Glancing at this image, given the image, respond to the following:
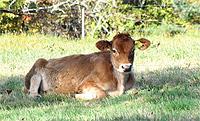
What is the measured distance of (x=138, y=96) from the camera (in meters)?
9.59

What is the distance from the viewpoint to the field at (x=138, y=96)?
7.88 m

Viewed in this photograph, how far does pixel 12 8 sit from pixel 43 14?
1.34 meters

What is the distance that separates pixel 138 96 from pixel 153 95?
0.27 m

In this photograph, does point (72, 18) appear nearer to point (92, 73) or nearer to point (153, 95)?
point (92, 73)

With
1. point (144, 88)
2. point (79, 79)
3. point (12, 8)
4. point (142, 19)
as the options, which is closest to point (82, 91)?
point (79, 79)

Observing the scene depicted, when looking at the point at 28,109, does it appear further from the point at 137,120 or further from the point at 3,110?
the point at 137,120

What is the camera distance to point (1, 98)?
10.2 m

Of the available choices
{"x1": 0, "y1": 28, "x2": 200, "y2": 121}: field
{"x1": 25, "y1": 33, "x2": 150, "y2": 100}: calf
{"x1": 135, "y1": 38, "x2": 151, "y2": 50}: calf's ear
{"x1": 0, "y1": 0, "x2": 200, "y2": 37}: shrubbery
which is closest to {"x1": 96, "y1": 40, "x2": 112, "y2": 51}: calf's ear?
{"x1": 25, "y1": 33, "x2": 150, "y2": 100}: calf

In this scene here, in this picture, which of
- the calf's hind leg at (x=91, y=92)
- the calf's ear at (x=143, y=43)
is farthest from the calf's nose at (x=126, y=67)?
the calf's ear at (x=143, y=43)

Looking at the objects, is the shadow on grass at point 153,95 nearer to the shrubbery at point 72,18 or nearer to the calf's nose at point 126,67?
the calf's nose at point 126,67

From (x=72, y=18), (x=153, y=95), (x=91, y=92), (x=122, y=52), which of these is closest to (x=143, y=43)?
(x=122, y=52)

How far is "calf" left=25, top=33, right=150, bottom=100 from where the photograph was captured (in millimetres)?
9984

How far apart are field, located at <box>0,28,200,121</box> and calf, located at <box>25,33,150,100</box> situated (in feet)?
0.88

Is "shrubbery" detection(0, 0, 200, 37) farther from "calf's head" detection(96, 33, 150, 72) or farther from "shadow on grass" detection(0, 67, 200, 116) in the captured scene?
"calf's head" detection(96, 33, 150, 72)
